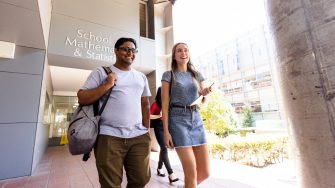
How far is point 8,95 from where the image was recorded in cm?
367

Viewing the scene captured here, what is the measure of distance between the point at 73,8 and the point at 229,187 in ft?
17.0

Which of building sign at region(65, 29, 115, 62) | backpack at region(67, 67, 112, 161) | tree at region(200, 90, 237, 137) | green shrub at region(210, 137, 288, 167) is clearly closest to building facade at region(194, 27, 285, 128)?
tree at region(200, 90, 237, 137)

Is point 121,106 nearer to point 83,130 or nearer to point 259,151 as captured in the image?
point 83,130

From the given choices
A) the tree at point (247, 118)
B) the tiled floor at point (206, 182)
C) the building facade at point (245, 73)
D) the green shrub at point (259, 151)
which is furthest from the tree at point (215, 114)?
the building facade at point (245, 73)

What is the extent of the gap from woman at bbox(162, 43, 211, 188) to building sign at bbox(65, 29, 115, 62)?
397 centimetres

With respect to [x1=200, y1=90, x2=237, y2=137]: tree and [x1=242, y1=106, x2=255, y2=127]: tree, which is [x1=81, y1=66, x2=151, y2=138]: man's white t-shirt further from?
[x1=242, y1=106, x2=255, y2=127]: tree

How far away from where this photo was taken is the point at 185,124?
155cm

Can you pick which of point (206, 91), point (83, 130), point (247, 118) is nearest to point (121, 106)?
point (83, 130)

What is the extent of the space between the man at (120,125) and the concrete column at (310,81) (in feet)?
3.26

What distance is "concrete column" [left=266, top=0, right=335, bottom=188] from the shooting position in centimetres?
59

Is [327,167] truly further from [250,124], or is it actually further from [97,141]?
[250,124]

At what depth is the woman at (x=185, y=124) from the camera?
1476mm

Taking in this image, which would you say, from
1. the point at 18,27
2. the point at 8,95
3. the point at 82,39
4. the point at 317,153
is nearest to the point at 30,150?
the point at 8,95

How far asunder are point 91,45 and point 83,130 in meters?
4.45
